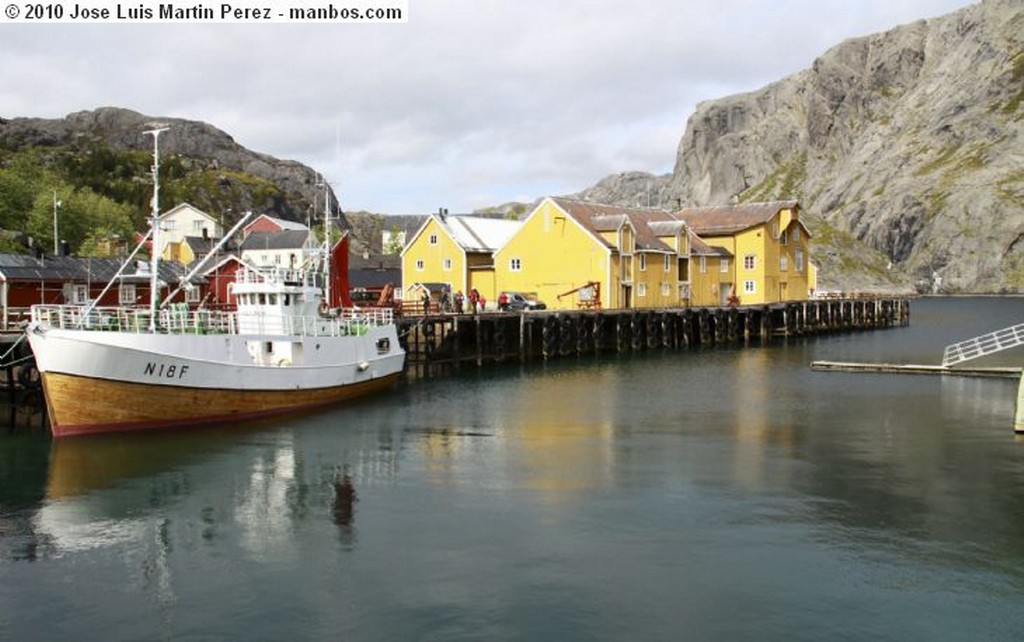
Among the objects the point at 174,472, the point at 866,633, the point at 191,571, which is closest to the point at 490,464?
the point at 174,472

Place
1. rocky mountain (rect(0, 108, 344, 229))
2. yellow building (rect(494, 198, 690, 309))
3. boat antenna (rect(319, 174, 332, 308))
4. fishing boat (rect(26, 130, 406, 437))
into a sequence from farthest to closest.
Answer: rocky mountain (rect(0, 108, 344, 229))
yellow building (rect(494, 198, 690, 309))
boat antenna (rect(319, 174, 332, 308))
fishing boat (rect(26, 130, 406, 437))

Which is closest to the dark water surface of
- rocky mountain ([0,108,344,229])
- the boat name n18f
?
the boat name n18f

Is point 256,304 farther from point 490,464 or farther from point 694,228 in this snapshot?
point 694,228

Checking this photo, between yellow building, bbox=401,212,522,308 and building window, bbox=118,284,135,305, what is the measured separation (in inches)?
976

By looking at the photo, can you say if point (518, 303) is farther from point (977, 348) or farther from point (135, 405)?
point (135, 405)

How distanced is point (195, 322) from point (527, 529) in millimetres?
20052

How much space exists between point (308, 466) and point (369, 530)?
800 cm

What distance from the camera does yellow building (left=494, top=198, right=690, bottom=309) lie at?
74375 mm

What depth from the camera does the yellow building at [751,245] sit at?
89.3 m

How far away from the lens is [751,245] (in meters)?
89.8

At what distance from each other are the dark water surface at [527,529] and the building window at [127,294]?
26854mm

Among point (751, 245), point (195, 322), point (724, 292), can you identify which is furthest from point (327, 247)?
point (751, 245)

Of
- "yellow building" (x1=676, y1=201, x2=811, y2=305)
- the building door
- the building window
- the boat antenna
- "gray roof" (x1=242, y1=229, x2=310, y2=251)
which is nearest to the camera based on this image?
the boat antenna

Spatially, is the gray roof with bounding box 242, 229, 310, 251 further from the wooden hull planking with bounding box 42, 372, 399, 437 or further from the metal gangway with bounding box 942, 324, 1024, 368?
the wooden hull planking with bounding box 42, 372, 399, 437
